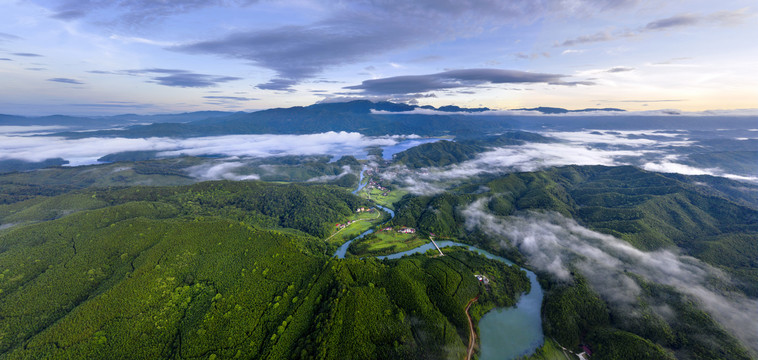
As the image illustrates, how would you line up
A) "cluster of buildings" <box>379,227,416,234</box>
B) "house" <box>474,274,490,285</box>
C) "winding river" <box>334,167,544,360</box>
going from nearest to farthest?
"winding river" <box>334,167,544,360</box>, "house" <box>474,274,490,285</box>, "cluster of buildings" <box>379,227,416,234</box>

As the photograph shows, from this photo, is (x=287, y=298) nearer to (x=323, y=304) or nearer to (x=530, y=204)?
(x=323, y=304)

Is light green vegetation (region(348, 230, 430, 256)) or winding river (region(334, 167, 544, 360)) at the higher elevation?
light green vegetation (region(348, 230, 430, 256))

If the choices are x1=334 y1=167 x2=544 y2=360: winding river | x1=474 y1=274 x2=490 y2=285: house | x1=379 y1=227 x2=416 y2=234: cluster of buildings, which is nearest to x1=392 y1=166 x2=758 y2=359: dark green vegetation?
x1=334 y1=167 x2=544 y2=360: winding river

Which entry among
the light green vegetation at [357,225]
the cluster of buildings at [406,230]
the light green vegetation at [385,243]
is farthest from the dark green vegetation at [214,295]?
the cluster of buildings at [406,230]

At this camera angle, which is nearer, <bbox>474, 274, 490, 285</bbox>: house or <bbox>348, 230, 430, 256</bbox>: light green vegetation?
<bbox>474, 274, 490, 285</bbox>: house

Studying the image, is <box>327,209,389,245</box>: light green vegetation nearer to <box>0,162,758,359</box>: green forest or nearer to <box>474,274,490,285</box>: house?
<box>0,162,758,359</box>: green forest

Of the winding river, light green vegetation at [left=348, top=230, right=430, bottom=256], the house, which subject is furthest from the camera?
light green vegetation at [left=348, top=230, right=430, bottom=256]

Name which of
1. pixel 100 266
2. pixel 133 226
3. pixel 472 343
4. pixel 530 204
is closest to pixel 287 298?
pixel 472 343
